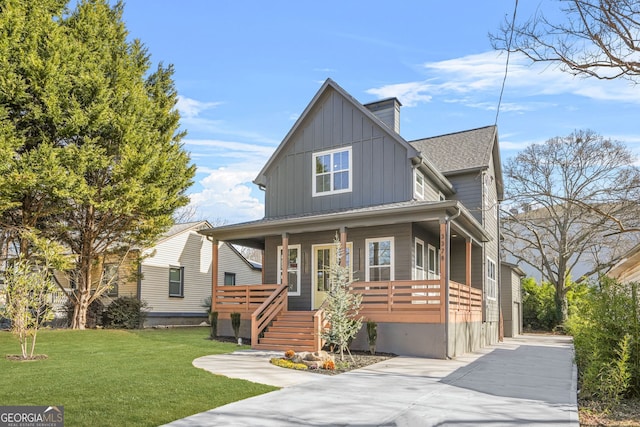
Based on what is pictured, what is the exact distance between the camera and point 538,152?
28984mm

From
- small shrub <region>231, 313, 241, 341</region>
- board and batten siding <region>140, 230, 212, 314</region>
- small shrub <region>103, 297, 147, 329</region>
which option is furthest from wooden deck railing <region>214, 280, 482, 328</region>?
board and batten siding <region>140, 230, 212, 314</region>

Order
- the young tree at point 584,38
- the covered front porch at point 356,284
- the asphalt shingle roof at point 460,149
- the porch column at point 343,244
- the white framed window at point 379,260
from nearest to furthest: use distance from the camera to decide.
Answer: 1. the young tree at point 584,38
2. the covered front porch at point 356,284
3. the porch column at point 343,244
4. the white framed window at point 379,260
5. the asphalt shingle roof at point 460,149

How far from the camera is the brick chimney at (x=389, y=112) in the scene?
1772 cm

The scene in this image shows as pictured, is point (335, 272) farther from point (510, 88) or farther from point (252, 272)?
point (252, 272)

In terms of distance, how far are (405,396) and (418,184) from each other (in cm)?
944

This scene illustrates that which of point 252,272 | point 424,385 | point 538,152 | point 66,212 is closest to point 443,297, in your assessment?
point 424,385

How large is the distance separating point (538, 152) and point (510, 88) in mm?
20761

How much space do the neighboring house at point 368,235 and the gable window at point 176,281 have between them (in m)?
5.65

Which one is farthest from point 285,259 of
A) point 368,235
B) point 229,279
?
point 229,279

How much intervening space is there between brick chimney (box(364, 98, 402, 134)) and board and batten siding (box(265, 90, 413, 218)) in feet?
6.06

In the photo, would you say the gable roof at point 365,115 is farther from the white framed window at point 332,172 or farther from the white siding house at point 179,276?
the white siding house at point 179,276

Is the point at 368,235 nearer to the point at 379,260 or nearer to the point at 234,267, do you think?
the point at 379,260

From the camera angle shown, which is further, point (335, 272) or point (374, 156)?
point (374, 156)

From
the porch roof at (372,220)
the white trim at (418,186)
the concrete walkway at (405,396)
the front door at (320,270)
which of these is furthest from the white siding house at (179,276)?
the concrete walkway at (405,396)
